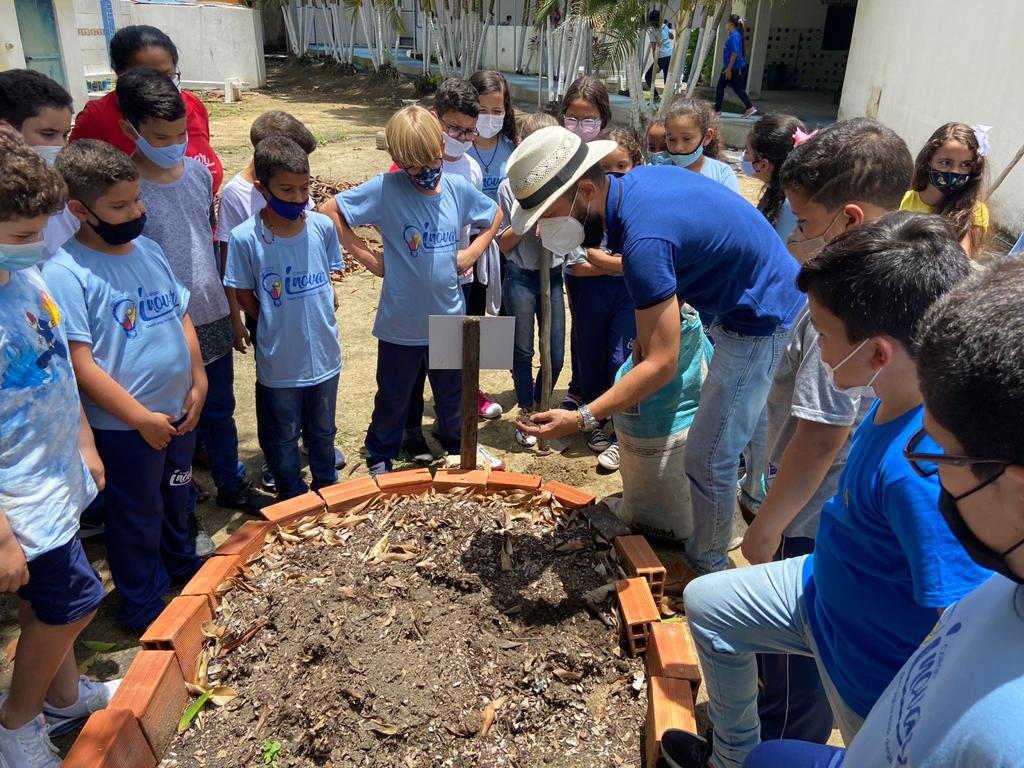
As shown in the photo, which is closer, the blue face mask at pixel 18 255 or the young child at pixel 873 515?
the young child at pixel 873 515

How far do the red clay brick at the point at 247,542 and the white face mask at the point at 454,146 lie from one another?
7.60 ft

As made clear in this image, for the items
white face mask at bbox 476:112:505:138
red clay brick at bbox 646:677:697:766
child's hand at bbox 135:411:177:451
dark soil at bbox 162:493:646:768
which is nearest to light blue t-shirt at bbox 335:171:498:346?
white face mask at bbox 476:112:505:138

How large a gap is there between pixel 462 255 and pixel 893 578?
2.72m

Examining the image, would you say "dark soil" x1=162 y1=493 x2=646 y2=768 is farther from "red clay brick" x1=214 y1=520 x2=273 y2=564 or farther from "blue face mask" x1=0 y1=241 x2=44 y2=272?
"blue face mask" x1=0 y1=241 x2=44 y2=272

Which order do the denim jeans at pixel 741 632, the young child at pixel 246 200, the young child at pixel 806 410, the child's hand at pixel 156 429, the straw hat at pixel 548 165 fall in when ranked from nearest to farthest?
the denim jeans at pixel 741 632 → the young child at pixel 806 410 → the straw hat at pixel 548 165 → the child's hand at pixel 156 429 → the young child at pixel 246 200

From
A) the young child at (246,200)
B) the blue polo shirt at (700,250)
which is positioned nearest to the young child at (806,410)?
the blue polo shirt at (700,250)

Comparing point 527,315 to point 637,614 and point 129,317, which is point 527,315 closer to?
point 637,614

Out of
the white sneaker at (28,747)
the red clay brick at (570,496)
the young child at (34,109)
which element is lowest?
the white sneaker at (28,747)

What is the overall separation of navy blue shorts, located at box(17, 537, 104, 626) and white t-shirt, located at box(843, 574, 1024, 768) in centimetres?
217

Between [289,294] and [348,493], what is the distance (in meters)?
0.93

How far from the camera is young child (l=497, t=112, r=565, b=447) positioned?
4.21 m

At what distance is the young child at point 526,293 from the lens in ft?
13.8

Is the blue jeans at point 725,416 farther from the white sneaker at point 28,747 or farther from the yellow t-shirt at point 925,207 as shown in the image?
the white sneaker at point 28,747

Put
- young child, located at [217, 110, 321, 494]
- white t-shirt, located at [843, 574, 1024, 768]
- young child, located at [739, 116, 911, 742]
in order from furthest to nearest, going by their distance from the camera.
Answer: young child, located at [217, 110, 321, 494] → young child, located at [739, 116, 911, 742] → white t-shirt, located at [843, 574, 1024, 768]
